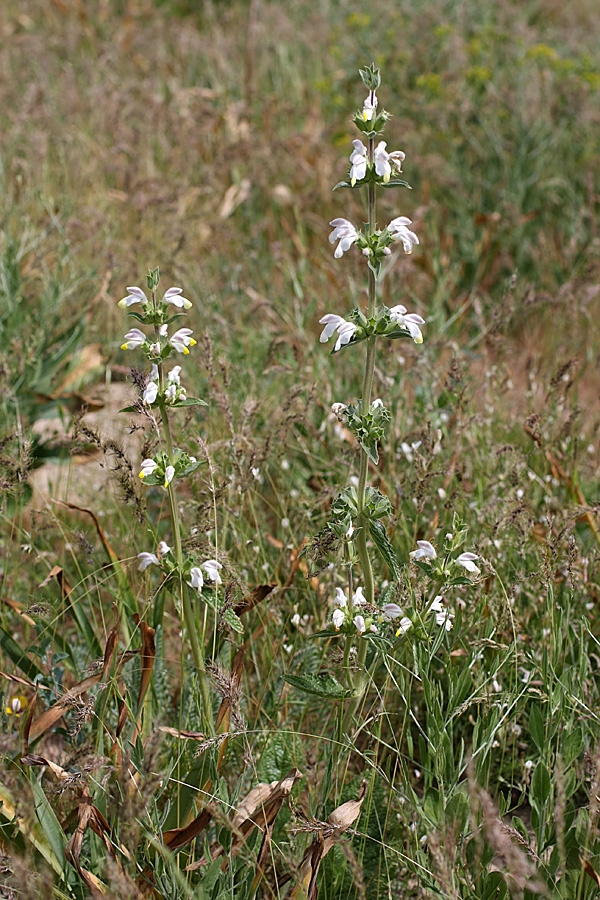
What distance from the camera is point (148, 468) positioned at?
160 centimetres

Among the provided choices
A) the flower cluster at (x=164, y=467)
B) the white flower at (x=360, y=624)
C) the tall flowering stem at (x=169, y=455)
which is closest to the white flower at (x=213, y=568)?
the tall flowering stem at (x=169, y=455)

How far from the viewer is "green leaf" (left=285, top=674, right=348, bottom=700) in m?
1.56

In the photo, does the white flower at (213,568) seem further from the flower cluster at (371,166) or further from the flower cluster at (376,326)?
the flower cluster at (371,166)

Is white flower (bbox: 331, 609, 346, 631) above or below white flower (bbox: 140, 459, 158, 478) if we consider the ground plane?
below

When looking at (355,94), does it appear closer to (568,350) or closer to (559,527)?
(568,350)

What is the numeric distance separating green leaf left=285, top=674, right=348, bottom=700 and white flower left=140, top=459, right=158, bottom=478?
51cm

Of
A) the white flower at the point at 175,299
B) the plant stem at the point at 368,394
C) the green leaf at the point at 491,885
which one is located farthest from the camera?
the white flower at the point at 175,299

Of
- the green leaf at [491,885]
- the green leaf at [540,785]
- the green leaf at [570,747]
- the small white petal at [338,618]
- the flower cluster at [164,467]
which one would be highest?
the flower cluster at [164,467]

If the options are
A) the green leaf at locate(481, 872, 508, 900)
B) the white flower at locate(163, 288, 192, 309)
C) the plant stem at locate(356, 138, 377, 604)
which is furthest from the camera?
the white flower at locate(163, 288, 192, 309)

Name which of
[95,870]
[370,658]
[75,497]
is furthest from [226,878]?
[75,497]

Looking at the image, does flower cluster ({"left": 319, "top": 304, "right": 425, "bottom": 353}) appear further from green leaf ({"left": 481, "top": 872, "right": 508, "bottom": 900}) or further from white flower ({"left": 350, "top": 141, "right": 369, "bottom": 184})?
green leaf ({"left": 481, "top": 872, "right": 508, "bottom": 900})

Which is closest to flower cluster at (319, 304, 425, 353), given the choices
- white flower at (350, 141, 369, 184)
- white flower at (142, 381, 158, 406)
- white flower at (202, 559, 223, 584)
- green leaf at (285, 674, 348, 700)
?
white flower at (350, 141, 369, 184)

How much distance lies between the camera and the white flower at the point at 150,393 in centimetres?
154

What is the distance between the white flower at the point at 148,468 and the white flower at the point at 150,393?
0.12 meters
